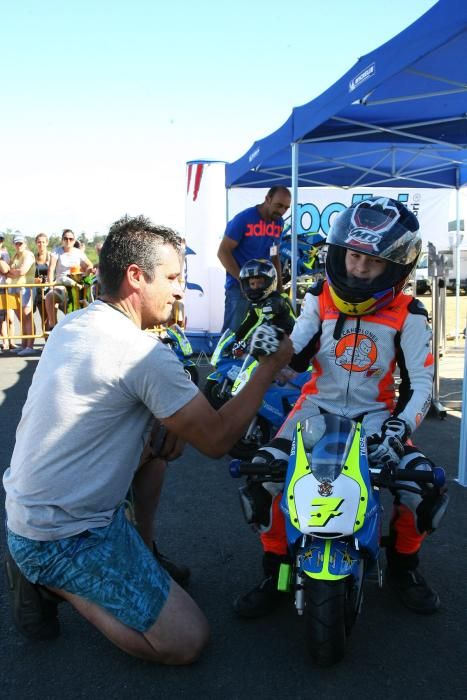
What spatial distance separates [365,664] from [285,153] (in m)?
7.34

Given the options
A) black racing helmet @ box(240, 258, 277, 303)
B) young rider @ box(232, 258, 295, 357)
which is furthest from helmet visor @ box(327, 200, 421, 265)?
black racing helmet @ box(240, 258, 277, 303)

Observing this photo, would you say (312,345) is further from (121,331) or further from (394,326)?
(121,331)

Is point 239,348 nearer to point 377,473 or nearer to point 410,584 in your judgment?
point 410,584

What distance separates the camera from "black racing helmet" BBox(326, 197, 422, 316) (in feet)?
Answer: 9.52

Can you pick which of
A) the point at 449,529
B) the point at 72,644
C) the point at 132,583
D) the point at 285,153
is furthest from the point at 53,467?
the point at 285,153

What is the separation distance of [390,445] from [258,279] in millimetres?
3038

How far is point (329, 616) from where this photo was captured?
225 centimetres

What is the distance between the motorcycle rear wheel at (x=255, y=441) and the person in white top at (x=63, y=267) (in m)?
7.25

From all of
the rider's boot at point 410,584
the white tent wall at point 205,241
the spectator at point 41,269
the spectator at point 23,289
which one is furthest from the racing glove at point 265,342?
the spectator at point 41,269

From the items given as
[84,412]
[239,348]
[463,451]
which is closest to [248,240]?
[239,348]

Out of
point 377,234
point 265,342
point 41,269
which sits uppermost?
point 41,269

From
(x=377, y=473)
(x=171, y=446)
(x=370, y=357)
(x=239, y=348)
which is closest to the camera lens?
(x=377, y=473)

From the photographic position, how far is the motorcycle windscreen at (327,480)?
2.19 meters

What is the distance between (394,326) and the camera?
9.94 feet
